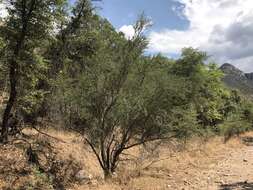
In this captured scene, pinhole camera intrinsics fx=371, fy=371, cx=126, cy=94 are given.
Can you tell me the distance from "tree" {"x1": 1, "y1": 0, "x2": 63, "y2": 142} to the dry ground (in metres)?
2.86

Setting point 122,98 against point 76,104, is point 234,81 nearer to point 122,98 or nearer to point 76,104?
point 122,98

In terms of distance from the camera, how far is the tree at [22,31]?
13.1 m

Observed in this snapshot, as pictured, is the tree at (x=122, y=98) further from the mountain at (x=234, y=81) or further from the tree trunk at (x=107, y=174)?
the mountain at (x=234, y=81)

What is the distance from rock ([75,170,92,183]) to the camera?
13.3 metres

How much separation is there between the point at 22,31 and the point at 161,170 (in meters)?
8.77

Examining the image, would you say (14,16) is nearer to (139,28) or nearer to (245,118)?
(139,28)

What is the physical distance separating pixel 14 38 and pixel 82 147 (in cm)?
628

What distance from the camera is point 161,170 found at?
17.1 meters

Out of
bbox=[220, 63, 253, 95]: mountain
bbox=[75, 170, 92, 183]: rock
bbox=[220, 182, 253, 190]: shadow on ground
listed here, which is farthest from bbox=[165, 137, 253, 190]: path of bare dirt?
bbox=[220, 63, 253, 95]: mountain

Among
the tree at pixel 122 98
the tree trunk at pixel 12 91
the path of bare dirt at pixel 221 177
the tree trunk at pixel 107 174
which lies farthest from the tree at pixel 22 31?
the path of bare dirt at pixel 221 177

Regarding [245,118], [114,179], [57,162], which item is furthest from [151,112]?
[245,118]

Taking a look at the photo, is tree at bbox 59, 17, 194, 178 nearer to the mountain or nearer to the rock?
the rock

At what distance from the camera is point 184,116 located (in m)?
16.1

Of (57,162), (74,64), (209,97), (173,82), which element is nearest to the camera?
(57,162)
